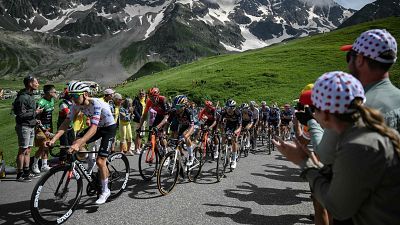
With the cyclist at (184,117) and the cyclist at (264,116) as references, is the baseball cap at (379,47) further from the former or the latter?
the cyclist at (264,116)

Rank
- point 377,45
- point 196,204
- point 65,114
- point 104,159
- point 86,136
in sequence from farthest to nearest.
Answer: point 65,114, point 196,204, point 104,159, point 86,136, point 377,45

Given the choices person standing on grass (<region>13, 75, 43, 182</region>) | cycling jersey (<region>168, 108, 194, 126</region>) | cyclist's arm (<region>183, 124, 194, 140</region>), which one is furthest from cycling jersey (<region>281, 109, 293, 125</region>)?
person standing on grass (<region>13, 75, 43, 182</region>)

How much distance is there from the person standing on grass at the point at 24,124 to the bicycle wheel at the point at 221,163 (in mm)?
6156

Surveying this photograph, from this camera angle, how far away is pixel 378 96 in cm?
359

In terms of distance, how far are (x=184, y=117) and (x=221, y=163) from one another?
2160mm

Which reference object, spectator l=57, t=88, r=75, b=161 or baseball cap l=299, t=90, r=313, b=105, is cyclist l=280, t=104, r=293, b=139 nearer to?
spectator l=57, t=88, r=75, b=161

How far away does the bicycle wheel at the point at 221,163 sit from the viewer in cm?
1115

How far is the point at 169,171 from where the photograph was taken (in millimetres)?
9734

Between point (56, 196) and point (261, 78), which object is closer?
point (56, 196)

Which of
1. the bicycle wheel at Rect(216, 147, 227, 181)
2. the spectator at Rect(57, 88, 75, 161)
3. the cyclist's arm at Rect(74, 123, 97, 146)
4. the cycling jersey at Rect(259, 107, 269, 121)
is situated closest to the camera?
the cyclist's arm at Rect(74, 123, 97, 146)

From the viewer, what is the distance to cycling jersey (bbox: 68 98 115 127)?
761 centimetres

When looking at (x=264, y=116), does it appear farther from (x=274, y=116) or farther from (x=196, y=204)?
(x=196, y=204)

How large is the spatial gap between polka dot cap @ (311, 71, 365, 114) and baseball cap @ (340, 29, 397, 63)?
34.1 inches

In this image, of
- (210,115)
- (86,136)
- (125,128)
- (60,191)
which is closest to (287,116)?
(210,115)
